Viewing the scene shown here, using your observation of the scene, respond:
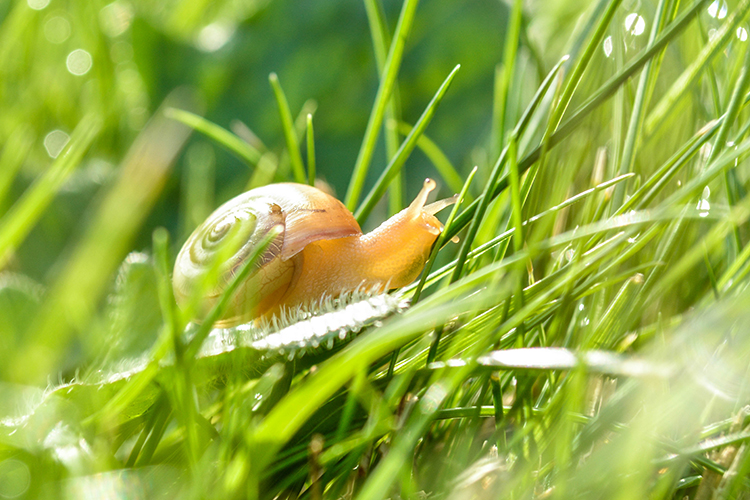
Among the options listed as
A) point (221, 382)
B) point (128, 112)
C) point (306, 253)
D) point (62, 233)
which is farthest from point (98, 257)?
point (128, 112)

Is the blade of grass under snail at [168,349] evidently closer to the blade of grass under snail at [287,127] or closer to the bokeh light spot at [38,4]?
the blade of grass under snail at [287,127]

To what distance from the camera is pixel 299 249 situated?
1.77 feet

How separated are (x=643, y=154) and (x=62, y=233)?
725 mm

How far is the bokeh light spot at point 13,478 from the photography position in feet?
0.90

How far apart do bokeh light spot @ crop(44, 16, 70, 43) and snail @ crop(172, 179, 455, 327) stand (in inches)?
27.2

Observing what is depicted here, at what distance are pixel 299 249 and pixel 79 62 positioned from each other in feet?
2.26

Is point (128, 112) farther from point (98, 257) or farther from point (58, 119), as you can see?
point (98, 257)

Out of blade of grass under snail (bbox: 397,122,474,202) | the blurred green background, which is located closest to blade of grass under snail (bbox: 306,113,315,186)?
blade of grass under snail (bbox: 397,122,474,202)

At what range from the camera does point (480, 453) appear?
329 mm

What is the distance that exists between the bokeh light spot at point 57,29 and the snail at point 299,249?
0.69 metres

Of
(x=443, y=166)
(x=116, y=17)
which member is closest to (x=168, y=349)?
(x=443, y=166)

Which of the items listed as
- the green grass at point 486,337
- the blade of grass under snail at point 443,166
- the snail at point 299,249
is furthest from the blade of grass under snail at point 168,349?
the blade of grass under snail at point 443,166

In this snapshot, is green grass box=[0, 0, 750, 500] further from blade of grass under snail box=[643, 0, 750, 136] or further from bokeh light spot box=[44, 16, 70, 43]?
bokeh light spot box=[44, 16, 70, 43]

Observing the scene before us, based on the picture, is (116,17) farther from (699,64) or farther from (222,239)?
(699,64)
